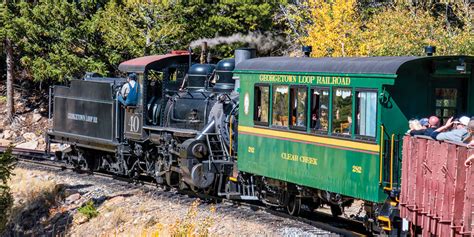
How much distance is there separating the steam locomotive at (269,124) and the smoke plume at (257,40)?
9416 mm

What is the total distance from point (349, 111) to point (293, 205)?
3520mm

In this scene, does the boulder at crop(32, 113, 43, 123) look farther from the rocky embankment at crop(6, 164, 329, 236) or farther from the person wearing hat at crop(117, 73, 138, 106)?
the person wearing hat at crop(117, 73, 138, 106)

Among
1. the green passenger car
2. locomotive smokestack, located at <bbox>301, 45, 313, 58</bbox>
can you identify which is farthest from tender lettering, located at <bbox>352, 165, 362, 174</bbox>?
locomotive smokestack, located at <bbox>301, 45, 313, 58</bbox>

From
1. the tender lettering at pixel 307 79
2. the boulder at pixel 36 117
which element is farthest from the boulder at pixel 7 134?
the tender lettering at pixel 307 79

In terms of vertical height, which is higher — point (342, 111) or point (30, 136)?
point (342, 111)

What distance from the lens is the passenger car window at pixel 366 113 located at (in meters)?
13.0

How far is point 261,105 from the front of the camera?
16297mm

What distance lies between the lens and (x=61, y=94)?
2517 centimetres

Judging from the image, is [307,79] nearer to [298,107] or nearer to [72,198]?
[298,107]

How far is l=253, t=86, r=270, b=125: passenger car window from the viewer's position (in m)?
16.1

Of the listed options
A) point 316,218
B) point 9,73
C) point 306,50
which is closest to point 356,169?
point 316,218

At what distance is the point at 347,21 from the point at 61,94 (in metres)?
11.6

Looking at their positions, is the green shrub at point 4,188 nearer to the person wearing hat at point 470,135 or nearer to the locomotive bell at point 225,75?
the locomotive bell at point 225,75

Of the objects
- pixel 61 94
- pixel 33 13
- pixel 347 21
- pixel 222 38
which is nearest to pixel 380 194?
pixel 61 94
